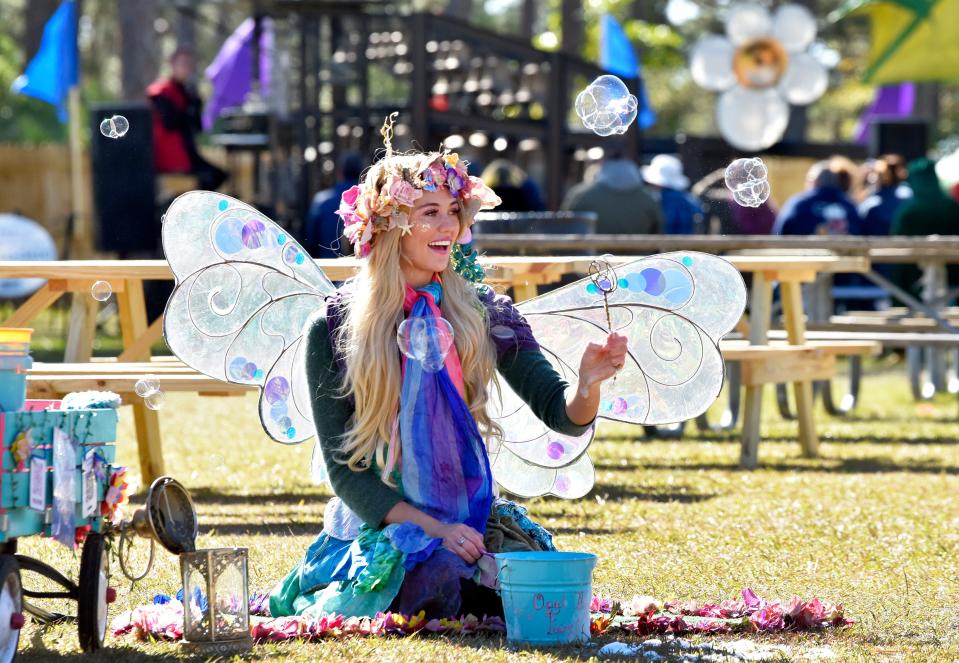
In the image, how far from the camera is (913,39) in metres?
18.0

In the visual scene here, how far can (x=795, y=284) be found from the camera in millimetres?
8430

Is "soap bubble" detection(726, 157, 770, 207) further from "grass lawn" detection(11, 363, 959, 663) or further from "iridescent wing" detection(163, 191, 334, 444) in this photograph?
"iridescent wing" detection(163, 191, 334, 444)

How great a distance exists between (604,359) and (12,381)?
1373 mm

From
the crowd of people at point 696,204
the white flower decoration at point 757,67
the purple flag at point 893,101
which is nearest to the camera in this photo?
the crowd of people at point 696,204

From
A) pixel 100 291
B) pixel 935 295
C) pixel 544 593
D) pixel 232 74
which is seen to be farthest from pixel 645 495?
pixel 232 74

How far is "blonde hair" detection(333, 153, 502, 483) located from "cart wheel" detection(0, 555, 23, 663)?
3.10ft

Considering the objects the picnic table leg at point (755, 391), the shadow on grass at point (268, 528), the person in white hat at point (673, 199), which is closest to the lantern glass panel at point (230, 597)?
the shadow on grass at point (268, 528)

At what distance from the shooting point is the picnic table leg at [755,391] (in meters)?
8.10

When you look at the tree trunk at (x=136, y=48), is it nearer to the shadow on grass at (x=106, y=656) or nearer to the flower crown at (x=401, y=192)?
the flower crown at (x=401, y=192)

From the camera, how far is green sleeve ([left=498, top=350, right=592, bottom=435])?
4.36m

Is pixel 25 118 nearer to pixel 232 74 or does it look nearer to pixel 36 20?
pixel 36 20

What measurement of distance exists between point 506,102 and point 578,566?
12645 mm

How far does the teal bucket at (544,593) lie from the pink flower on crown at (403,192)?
3.07ft

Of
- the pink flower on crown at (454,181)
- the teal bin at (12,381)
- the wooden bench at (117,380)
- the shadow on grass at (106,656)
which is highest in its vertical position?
the pink flower on crown at (454,181)
